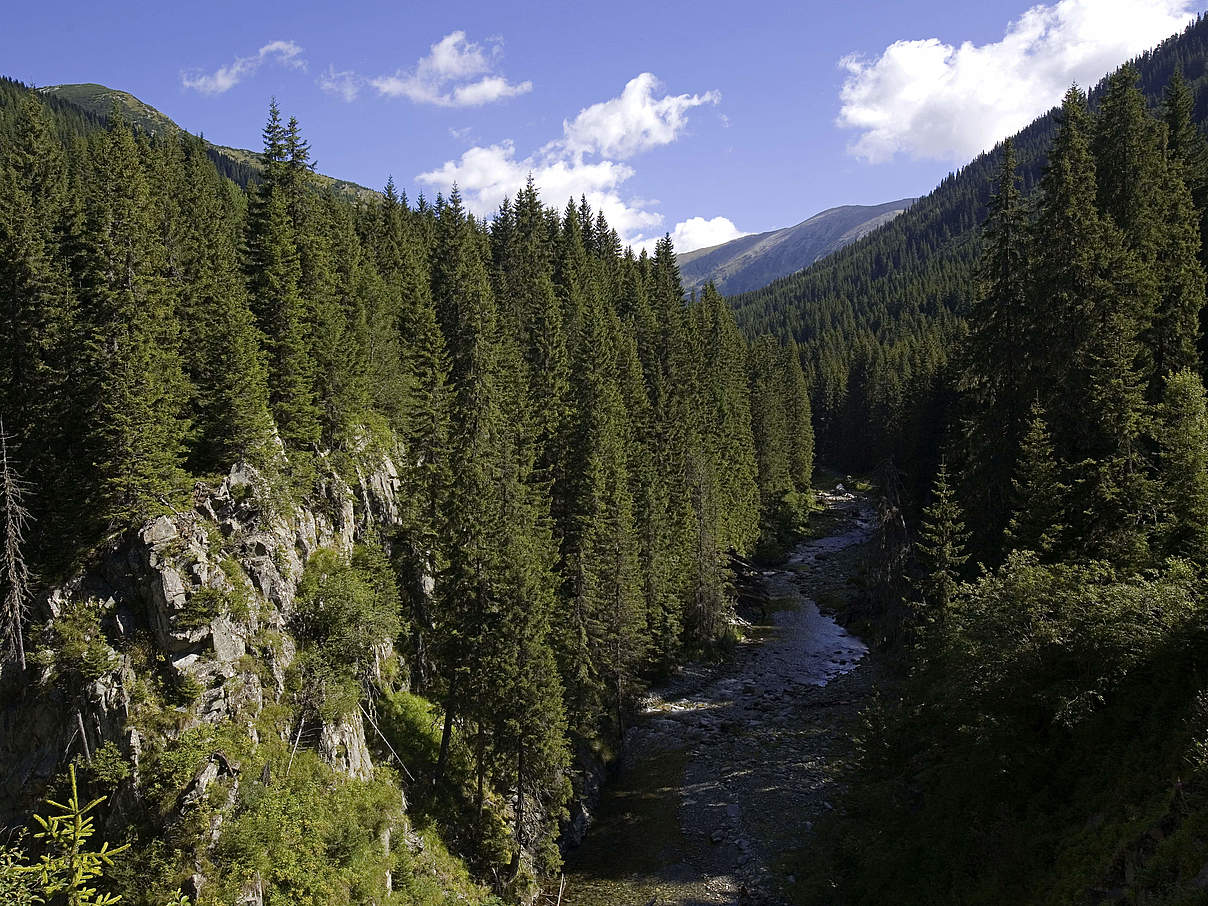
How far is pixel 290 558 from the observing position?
28234 millimetres

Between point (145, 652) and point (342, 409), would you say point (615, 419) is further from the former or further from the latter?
point (145, 652)

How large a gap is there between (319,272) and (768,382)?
68684 mm

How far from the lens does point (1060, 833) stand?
15352 millimetres

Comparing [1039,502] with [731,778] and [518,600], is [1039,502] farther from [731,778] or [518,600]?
[518,600]

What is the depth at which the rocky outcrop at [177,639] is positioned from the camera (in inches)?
853

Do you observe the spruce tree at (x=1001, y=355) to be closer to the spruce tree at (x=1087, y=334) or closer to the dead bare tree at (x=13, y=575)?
the spruce tree at (x=1087, y=334)

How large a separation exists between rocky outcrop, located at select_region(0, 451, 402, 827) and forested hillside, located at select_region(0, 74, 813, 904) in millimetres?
97

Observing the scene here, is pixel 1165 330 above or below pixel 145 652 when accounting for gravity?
above

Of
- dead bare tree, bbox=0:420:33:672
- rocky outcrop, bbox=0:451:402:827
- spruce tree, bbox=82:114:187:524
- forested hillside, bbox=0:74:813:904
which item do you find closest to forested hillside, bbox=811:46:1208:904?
forested hillside, bbox=0:74:813:904

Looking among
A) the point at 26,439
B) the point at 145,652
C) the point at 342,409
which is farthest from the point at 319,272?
the point at 145,652

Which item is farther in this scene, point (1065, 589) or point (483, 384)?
point (483, 384)

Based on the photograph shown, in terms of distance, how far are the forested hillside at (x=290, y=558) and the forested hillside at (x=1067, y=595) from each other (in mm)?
13638

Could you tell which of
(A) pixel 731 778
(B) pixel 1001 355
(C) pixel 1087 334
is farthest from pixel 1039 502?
(A) pixel 731 778

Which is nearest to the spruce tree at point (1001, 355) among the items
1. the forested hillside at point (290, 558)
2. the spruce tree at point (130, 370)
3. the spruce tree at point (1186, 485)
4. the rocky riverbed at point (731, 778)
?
the spruce tree at point (1186, 485)
